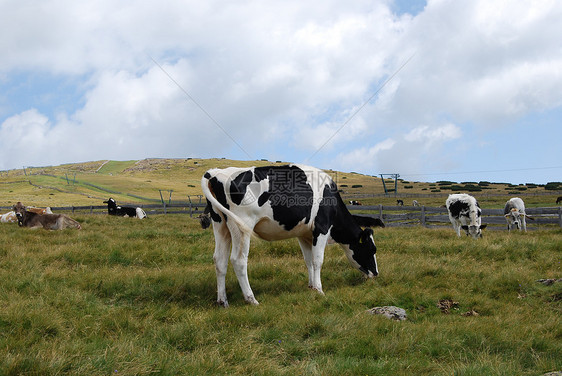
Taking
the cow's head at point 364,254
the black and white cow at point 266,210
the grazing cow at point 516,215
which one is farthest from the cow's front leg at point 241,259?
the grazing cow at point 516,215

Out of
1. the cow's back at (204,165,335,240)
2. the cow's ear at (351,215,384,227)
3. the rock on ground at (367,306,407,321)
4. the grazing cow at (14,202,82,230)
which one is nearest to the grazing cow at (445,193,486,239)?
the cow's ear at (351,215,384,227)

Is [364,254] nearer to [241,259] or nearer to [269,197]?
[269,197]

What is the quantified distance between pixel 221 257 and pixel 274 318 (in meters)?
1.69

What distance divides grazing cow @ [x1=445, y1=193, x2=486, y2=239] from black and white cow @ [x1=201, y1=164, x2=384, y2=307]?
9586 mm

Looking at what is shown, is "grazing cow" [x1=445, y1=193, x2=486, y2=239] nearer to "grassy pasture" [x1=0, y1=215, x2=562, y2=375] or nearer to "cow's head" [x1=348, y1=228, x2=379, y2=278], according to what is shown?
"grassy pasture" [x1=0, y1=215, x2=562, y2=375]

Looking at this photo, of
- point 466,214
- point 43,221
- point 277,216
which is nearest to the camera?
point 277,216

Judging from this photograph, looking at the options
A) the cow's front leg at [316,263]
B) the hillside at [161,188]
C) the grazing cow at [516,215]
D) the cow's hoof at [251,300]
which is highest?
the hillside at [161,188]

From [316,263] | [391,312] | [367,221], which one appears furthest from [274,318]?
[367,221]

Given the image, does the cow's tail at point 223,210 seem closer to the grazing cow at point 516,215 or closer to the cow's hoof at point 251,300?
the cow's hoof at point 251,300

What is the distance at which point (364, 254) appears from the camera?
8.20 m

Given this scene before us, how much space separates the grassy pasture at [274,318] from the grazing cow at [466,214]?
6119mm

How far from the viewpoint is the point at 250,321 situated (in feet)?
17.6

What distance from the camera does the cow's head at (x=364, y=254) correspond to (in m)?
8.10

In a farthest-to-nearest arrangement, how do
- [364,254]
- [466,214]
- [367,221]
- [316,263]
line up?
[466,214], [367,221], [364,254], [316,263]
